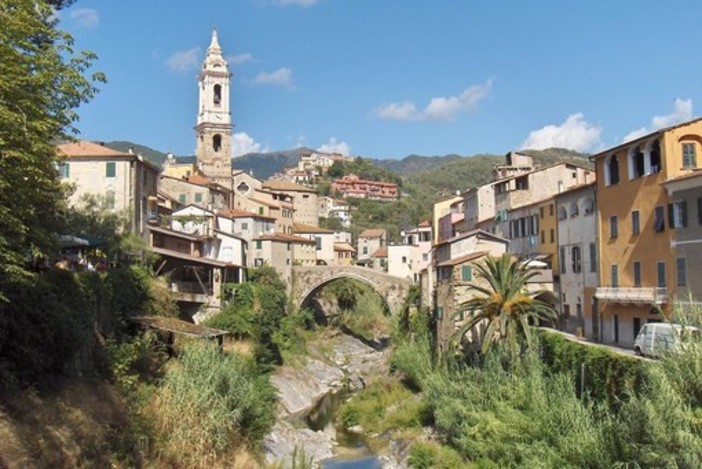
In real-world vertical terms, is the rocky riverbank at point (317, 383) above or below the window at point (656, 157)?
below

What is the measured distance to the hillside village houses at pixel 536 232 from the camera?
97.6 feet

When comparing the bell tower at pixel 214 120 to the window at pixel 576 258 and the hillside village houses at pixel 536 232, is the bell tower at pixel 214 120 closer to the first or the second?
the hillside village houses at pixel 536 232

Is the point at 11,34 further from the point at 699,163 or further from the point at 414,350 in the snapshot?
the point at 414,350

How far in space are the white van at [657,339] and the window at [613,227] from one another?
853 centimetres

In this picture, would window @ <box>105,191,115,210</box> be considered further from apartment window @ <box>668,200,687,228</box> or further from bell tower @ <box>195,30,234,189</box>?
bell tower @ <box>195,30,234,189</box>

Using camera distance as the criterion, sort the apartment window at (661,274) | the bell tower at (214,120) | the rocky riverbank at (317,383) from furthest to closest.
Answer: the bell tower at (214,120), the rocky riverbank at (317,383), the apartment window at (661,274)

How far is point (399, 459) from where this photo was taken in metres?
33.0

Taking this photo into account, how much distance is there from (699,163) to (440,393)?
49.9 ft

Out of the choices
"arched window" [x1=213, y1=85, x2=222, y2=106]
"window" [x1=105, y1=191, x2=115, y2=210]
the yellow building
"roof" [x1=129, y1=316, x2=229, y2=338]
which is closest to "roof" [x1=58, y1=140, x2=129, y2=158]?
"window" [x1=105, y1=191, x2=115, y2=210]

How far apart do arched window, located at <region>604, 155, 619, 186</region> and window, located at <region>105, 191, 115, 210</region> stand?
88.9 feet

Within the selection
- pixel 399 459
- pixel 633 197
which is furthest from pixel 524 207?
pixel 399 459

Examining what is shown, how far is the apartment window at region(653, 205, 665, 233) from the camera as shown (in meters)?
30.0

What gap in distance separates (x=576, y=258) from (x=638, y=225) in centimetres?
761

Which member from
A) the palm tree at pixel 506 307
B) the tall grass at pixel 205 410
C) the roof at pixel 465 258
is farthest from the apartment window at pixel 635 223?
the tall grass at pixel 205 410
